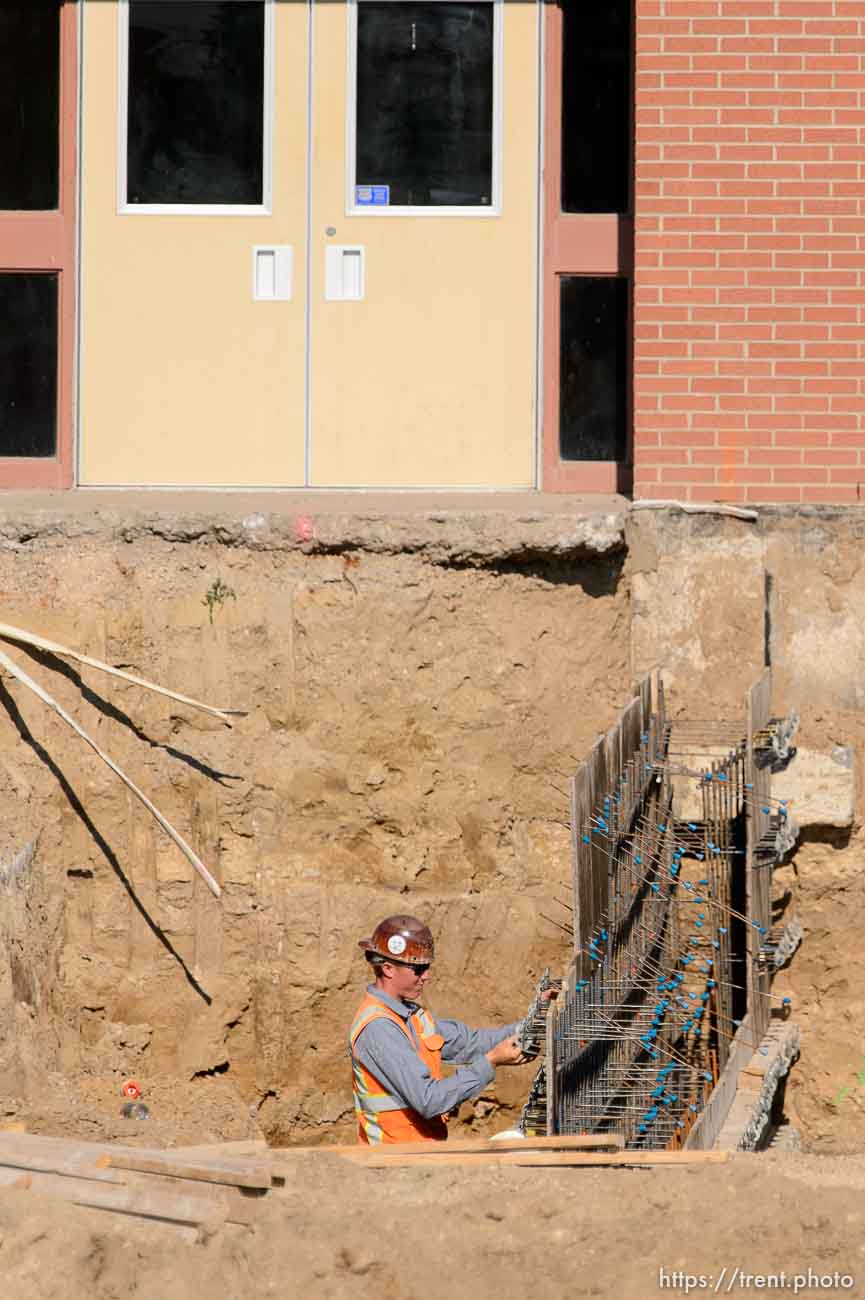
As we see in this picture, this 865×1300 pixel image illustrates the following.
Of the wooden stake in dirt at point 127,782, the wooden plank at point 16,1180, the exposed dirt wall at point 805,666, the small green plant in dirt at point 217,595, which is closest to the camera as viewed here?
the wooden plank at point 16,1180

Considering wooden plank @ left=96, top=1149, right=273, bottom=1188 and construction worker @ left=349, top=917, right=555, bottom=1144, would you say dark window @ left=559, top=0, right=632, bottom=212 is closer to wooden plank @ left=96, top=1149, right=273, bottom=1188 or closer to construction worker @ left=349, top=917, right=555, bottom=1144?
construction worker @ left=349, top=917, right=555, bottom=1144

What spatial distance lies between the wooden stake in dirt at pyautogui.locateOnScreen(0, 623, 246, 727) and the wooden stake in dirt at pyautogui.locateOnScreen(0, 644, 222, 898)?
93mm

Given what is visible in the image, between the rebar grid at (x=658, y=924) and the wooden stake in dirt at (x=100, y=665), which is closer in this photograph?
the rebar grid at (x=658, y=924)

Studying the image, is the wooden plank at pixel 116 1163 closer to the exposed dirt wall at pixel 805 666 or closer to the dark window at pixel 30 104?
the exposed dirt wall at pixel 805 666

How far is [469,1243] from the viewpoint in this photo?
5863mm

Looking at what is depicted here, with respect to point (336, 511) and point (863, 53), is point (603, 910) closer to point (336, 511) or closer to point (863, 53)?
point (336, 511)

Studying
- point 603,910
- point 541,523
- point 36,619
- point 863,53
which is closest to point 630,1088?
point 603,910

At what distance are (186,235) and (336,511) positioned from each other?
6.03 feet

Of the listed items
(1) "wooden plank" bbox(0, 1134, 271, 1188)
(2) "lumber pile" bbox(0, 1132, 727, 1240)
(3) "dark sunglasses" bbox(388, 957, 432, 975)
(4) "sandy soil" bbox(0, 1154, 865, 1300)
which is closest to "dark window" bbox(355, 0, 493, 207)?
(3) "dark sunglasses" bbox(388, 957, 432, 975)

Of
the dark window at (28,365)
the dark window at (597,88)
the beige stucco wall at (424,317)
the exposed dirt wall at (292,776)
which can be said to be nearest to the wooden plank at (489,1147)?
the exposed dirt wall at (292,776)

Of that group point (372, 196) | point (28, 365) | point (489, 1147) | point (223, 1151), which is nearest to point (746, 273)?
point (372, 196)

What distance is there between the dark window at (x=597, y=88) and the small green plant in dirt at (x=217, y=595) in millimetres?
2756

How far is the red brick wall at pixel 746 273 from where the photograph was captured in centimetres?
924

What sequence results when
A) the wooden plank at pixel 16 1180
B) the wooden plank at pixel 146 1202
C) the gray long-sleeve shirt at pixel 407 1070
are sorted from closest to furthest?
the wooden plank at pixel 146 1202 → the wooden plank at pixel 16 1180 → the gray long-sleeve shirt at pixel 407 1070
